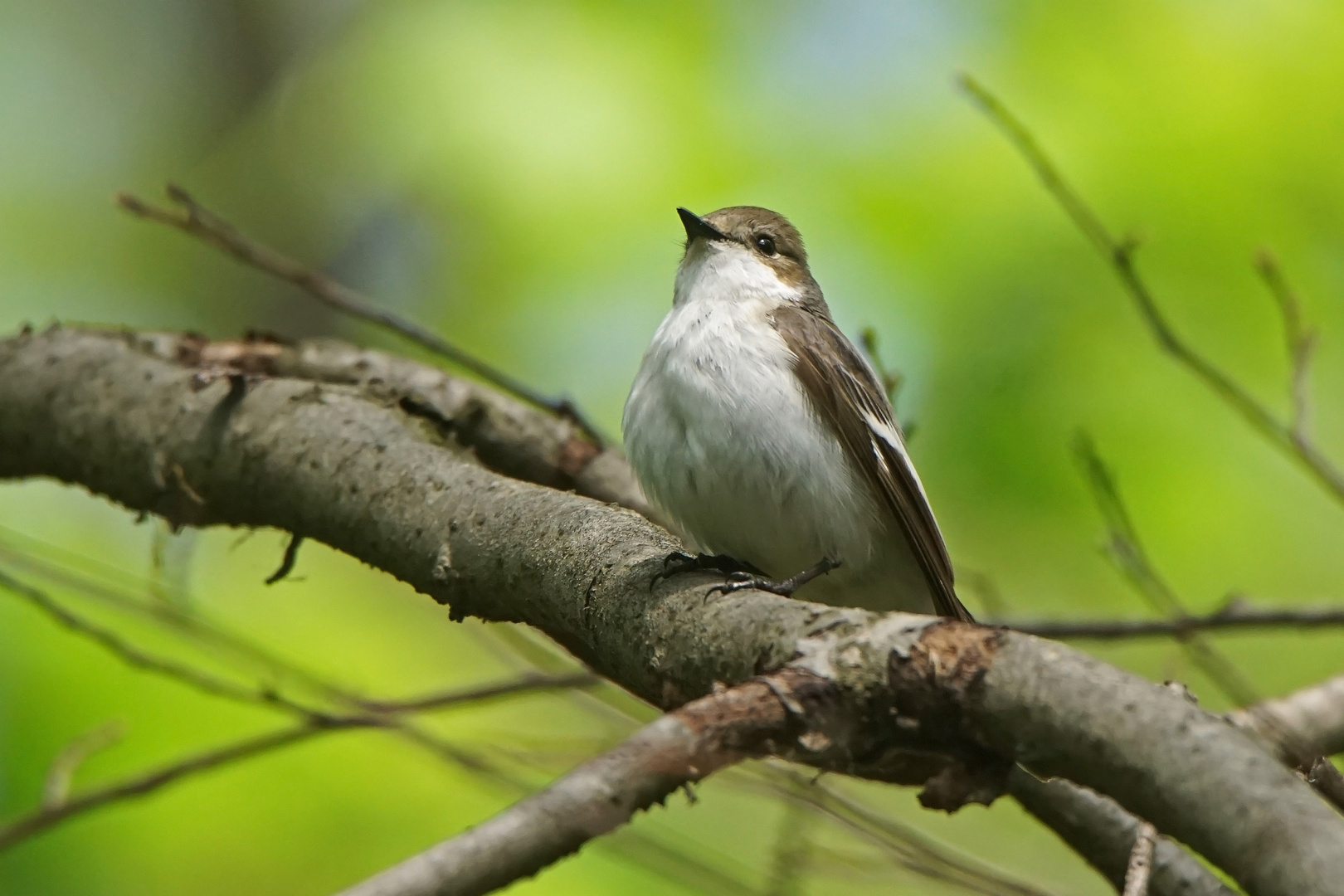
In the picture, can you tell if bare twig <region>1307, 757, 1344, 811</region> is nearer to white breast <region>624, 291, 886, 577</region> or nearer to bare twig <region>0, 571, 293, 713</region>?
white breast <region>624, 291, 886, 577</region>

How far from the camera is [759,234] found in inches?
200

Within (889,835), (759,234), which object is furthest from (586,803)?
(759,234)

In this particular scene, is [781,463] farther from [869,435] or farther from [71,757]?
[71,757]

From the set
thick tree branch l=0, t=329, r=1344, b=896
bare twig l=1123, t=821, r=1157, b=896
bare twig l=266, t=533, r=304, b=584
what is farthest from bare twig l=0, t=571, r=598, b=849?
bare twig l=1123, t=821, r=1157, b=896

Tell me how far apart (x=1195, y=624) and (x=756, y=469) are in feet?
4.39

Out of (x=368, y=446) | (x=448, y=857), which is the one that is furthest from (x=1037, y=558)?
(x=448, y=857)

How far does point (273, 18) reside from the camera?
10117 mm

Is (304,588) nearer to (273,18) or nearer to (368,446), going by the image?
(368,446)

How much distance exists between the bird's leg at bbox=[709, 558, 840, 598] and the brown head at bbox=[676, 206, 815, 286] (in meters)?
1.53

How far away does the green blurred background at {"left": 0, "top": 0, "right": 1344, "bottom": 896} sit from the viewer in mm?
5754

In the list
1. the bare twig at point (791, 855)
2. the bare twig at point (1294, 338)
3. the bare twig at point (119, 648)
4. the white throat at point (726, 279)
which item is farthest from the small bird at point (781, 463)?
the bare twig at point (119, 648)

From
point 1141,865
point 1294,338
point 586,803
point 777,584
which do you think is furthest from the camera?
point 1294,338

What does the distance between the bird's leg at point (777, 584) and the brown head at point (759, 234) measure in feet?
5.02

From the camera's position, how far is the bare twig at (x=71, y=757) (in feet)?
14.0
